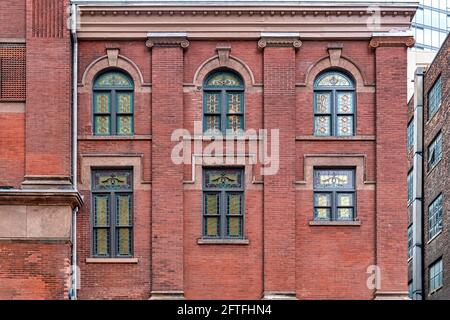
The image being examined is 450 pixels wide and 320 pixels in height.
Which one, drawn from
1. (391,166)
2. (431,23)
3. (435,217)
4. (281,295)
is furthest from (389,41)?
(431,23)

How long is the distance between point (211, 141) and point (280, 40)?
3.62 metres

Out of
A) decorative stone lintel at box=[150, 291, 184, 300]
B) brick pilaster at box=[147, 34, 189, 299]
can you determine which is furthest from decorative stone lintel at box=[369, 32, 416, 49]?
decorative stone lintel at box=[150, 291, 184, 300]

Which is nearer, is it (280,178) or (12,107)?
(12,107)

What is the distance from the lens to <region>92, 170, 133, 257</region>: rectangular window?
108 feet

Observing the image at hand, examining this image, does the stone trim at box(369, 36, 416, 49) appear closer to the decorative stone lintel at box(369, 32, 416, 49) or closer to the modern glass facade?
the decorative stone lintel at box(369, 32, 416, 49)

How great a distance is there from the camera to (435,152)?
51.6m

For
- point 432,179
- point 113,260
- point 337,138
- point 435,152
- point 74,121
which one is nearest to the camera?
point 113,260

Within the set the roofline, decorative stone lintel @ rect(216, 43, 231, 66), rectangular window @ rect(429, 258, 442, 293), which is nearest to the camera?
the roofline

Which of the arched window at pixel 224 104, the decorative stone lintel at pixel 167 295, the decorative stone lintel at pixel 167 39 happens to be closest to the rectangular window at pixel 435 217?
the arched window at pixel 224 104

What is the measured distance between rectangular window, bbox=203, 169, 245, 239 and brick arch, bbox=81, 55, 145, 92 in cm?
337

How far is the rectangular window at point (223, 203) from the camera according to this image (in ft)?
108

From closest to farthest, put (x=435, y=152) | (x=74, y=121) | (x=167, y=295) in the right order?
(x=167, y=295) → (x=74, y=121) → (x=435, y=152)

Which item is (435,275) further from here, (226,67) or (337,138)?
(226,67)

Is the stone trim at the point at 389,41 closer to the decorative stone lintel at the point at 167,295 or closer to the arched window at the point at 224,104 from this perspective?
the arched window at the point at 224,104
